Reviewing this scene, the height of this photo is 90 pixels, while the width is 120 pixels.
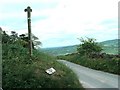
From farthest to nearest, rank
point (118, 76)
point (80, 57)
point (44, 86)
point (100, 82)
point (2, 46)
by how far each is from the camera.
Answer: point (80, 57) → point (2, 46) → point (118, 76) → point (100, 82) → point (44, 86)

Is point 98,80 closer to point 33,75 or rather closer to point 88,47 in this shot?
point 33,75

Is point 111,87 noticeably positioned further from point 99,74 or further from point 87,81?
point 99,74

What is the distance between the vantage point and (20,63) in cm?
1788

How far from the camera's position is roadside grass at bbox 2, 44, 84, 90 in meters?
15.6

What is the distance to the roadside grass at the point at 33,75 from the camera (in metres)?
15.6

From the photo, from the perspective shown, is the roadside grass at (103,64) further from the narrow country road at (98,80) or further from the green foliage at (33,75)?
the green foliage at (33,75)

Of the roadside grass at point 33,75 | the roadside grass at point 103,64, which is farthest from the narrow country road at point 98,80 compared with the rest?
the roadside grass at point 33,75

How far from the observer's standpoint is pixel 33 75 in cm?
1606

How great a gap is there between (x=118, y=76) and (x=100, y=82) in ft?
7.30

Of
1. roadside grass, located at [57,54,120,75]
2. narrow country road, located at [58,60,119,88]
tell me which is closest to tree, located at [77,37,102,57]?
roadside grass, located at [57,54,120,75]

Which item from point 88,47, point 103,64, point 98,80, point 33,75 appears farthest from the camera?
point 88,47

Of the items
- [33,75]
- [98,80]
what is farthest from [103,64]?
[33,75]

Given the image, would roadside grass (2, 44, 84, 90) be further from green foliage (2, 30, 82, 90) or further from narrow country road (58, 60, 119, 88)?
narrow country road (58, 60, 119, 88)

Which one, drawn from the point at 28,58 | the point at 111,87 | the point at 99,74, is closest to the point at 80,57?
the point at 99,74
